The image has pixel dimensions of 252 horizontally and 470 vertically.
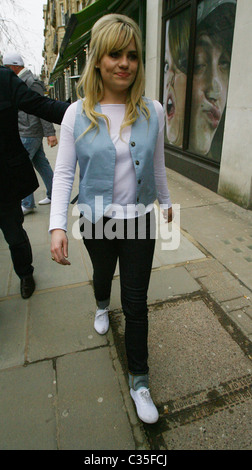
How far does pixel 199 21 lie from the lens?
18.7ft

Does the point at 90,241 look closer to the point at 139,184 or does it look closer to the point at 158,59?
the point at 139,184

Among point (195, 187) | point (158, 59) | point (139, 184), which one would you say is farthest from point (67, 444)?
point (158, 59)

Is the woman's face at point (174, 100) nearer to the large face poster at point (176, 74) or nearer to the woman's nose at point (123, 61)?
the large face poster at point (176, 74)

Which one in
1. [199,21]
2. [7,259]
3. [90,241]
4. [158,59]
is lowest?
[7,259]

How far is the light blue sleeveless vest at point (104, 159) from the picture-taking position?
155 centimetres

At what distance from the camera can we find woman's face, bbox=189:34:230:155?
517 centimetres

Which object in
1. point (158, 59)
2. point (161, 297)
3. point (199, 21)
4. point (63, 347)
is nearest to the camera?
point (63, 347)

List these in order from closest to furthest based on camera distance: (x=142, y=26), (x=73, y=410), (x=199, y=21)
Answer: (x=73, y=410), (x=199, y=21), (x=142, y=26)

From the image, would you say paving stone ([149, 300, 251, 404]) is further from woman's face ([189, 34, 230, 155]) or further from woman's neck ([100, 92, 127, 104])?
woman's face ([189, 34, 230, 155])

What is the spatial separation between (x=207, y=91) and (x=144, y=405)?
5315 millimetres

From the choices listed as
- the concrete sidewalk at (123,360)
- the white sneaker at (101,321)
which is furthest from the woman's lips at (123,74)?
the concrete sidewalk at (123,360)

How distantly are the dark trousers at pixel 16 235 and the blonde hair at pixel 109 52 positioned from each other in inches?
49.4

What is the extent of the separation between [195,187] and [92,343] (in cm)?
416
